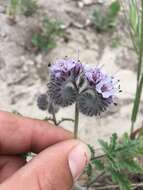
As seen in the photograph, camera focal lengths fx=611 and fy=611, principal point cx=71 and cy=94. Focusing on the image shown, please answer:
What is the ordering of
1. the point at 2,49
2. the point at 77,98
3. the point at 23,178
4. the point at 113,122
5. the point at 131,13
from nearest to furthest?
the point at 23,178 → the point at 77,98 → the point at 131,13 → the point at 113,122 → the point at 2,49

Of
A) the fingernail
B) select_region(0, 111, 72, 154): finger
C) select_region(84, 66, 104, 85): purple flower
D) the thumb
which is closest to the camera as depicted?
the thumb

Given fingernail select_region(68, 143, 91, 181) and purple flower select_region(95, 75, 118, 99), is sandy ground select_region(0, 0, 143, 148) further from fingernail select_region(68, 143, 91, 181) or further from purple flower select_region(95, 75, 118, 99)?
fingernail select_region(68, 143, 91, 181)

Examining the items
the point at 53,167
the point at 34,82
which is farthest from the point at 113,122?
the point at 53,167

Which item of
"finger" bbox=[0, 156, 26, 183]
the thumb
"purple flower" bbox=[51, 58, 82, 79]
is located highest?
"purple flower" bbox=[51, 58, 82, 79]

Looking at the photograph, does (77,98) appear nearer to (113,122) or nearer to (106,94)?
(106,94)

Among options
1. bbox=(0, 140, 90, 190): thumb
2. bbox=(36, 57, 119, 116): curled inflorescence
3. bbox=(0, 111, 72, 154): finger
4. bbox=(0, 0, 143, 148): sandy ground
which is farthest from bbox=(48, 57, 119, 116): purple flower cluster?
bbox=(0, 0, 143, 148): sandy ground

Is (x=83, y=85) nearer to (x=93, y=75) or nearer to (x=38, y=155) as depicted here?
(x=93, y=75)

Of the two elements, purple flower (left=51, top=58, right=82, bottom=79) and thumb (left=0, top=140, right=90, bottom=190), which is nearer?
thumb (left=0, top=140, right=90, bottom=190)

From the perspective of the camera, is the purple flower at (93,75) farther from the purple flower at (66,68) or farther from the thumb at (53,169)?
the thumb at (53,169)

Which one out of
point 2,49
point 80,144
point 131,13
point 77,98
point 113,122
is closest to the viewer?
point 80,144
